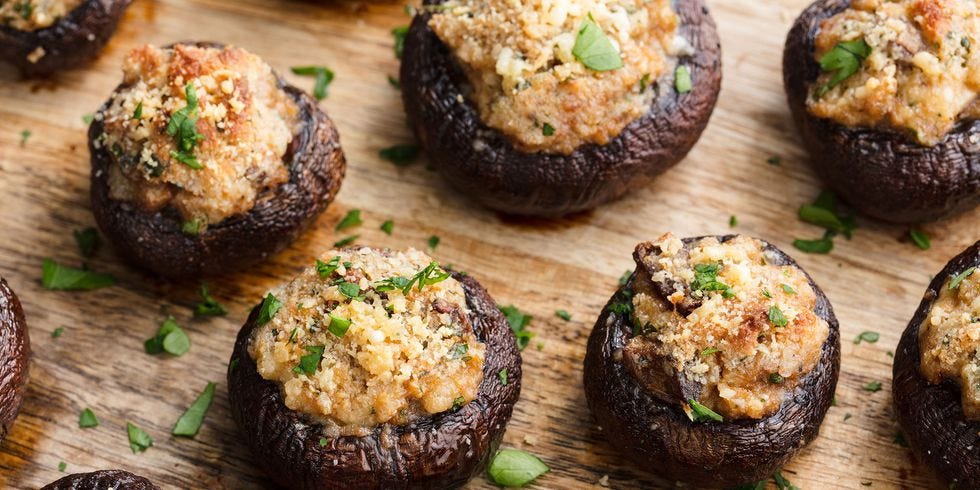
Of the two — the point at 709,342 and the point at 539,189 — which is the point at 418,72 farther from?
A: the point at 709,342

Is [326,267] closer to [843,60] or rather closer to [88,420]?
[88,420]

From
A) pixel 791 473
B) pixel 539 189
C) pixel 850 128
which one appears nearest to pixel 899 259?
pixel 850 128

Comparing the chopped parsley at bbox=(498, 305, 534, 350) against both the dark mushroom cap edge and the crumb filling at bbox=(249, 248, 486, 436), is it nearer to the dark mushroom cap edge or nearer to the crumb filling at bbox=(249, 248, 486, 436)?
the dark mushroom cap edge

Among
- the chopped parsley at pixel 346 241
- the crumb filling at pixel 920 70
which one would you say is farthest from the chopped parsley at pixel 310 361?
the crumb filling at pixel 920 70

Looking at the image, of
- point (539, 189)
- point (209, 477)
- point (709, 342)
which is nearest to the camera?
point (709, 342)

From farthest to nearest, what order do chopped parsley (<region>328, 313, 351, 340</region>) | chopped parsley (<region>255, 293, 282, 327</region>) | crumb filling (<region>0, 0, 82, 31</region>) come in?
crumb filling (<region>0, 0, 82, 31</region>)
chopped parsley (<region>255, 293, 282, 327</region>)
chopped parsley (<region>328, 313, 351, 340</region>)

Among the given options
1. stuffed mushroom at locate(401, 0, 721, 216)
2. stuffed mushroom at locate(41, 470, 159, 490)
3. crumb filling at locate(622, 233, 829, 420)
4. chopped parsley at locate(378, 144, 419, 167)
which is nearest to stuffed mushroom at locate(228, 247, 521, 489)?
stuffed mushroom at locate(41, 470, 159, 490)
